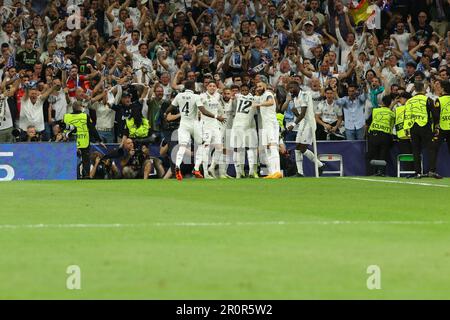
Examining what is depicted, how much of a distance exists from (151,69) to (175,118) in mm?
3233

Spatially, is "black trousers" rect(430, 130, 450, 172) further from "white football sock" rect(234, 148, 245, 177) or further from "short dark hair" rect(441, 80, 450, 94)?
"white football sock" rect(234, 148, 245, 177)

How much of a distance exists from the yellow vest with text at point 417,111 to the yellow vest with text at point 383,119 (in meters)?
2.59

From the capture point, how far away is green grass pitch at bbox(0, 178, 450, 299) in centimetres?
844

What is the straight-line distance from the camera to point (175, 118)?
27.0 meters

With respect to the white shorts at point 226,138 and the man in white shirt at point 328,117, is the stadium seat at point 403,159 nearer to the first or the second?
the man in white shirt at point 328,117

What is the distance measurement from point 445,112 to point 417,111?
117 cm

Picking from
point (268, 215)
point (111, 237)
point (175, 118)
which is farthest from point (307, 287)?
point (175, 118)

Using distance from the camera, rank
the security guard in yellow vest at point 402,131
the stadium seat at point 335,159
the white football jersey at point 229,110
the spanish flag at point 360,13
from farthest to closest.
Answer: the spanish flag at point 360,13, the stadium seat at point 335,159, the security guard in yellow vest at point 402,131, the white football jersey at point 229,110

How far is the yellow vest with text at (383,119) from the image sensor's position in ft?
92.1

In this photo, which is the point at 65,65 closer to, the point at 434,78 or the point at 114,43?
the point at 114,43

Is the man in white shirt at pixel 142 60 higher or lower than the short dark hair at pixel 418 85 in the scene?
higher

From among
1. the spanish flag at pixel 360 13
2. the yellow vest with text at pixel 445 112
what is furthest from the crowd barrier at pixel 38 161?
the spanish flag at pixel 360 13

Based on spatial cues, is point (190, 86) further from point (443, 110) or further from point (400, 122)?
point (443, 110)

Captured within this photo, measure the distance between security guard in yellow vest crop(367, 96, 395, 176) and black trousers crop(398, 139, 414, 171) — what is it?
1.06 feet
